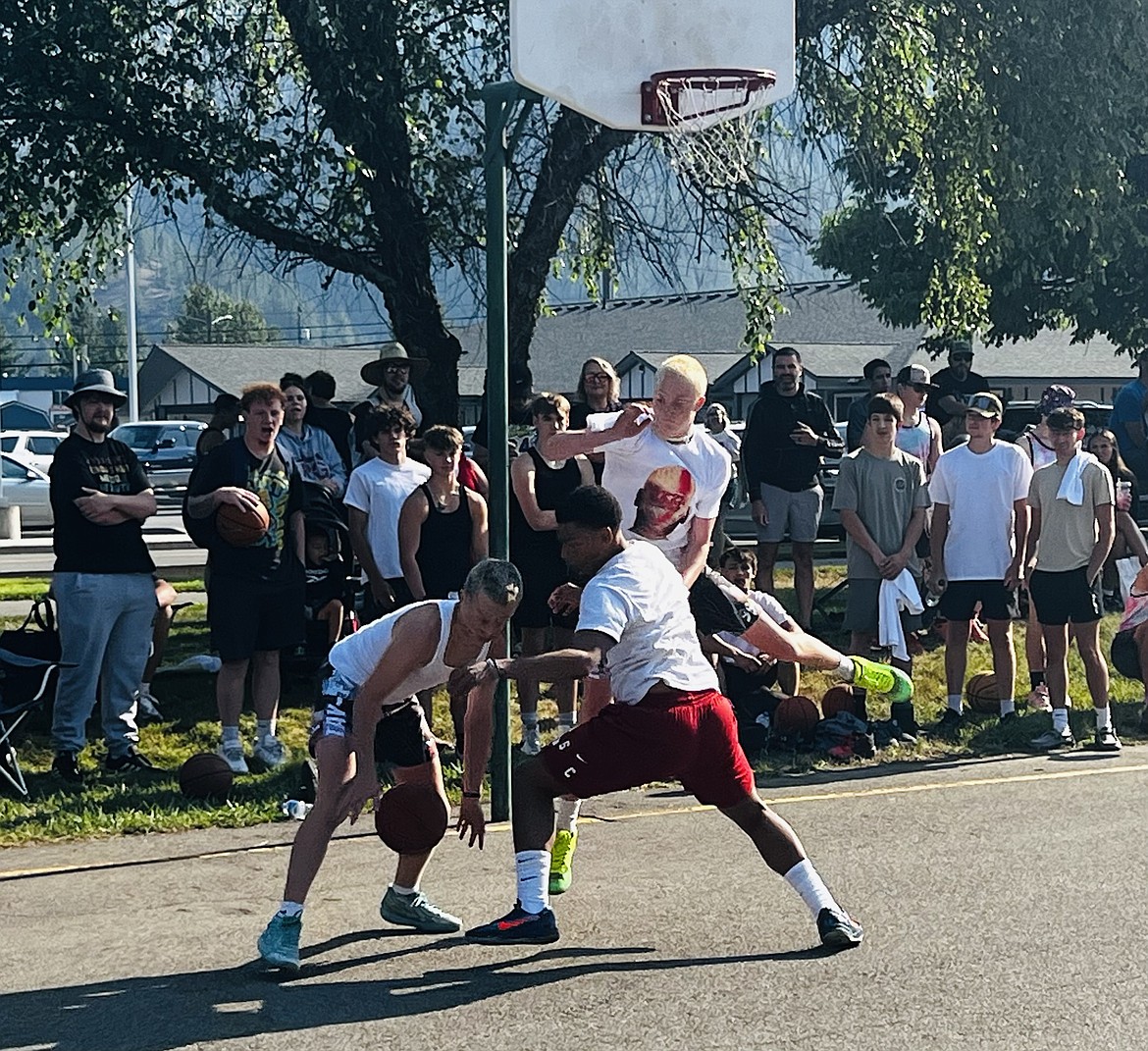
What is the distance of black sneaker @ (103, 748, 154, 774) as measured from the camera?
10617mm

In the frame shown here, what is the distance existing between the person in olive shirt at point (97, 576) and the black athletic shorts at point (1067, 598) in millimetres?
5776

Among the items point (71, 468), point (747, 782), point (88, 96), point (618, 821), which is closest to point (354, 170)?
point (88, 96)

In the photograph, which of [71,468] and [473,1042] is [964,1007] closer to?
[473,1042]

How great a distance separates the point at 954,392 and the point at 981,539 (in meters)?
4.02

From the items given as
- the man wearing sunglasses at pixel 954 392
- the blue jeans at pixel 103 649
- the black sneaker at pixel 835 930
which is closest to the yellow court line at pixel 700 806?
the black sneaker at pixel 835 930

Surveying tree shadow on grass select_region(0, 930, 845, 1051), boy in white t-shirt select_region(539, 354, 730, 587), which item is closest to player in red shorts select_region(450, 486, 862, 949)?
tree shadow on grass select_region(0, 930, 845, 1051)

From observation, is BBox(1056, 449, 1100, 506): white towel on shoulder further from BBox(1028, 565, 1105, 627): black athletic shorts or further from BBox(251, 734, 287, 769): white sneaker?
BBox(251, 734, 287, 769): white sneaker

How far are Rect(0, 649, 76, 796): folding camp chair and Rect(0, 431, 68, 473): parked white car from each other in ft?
77.6

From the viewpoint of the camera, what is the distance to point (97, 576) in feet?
34.3

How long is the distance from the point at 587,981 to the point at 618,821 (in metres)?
3.05

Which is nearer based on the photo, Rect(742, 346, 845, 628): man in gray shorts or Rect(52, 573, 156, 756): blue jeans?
Rect(52, 573, 156, 756): blue jeans

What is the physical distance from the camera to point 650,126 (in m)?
9.82

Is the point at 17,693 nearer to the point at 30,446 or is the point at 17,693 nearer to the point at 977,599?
the point at 977,599

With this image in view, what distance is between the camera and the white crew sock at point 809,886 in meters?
6.98
